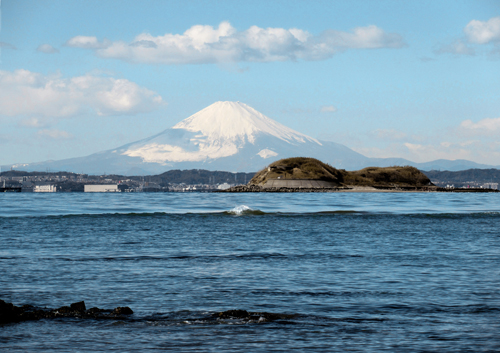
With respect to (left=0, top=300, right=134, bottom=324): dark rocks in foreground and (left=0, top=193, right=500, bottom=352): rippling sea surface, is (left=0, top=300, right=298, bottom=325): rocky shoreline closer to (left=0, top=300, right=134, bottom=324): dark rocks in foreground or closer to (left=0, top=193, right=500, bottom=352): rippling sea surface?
(left=0, top=300, right=134, bottom=324): dark rocks in foreground

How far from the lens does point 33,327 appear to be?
1547 cm

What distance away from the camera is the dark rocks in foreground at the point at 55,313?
16.1 m

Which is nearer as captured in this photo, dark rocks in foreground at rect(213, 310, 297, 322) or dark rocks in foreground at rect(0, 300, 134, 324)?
dark rocks in foreground at rect(0, 300, 134, 324)

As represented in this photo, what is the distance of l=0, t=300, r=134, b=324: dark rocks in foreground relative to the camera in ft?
52.8

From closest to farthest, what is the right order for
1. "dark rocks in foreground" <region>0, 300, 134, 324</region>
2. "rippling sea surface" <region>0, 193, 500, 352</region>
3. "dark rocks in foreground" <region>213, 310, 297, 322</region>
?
"rippling sea surface" <region>0, 193, 500, 352</region>, "dark rocks in foreground" <region>0, 300, 134, 324</region>, "dark rocks in foreground" <region>213, 310, 297, 322</region>

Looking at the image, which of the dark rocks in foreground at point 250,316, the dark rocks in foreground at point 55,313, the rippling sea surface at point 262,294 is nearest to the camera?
the rippling sea surface at point 262,294

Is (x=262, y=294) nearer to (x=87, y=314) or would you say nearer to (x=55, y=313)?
(x=87, y=314)

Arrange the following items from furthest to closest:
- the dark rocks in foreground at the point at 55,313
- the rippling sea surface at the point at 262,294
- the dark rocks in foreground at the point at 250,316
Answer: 1. the dark rocks in foreground at the point at 250,316
2. the dark rocks in foreground at the point at 55,313
3. the rippling sea surface at the point at 262,294

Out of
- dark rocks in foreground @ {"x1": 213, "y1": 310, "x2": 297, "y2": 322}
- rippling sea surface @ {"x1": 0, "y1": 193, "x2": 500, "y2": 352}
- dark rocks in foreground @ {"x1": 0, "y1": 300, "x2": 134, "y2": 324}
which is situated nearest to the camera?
rippling sea surface @ {"x1": 0, "y1": 193, "x2": 500, "y2": 352}

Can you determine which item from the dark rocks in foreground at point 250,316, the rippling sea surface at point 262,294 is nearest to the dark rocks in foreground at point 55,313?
the rippling sea surface at point 262,294

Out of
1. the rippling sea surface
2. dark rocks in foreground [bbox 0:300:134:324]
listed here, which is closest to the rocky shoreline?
dark rocks in foreground [bbox 0:300:134:324]

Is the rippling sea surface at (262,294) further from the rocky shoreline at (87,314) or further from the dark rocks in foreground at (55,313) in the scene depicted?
the dark rocks in foreground at (55,313)

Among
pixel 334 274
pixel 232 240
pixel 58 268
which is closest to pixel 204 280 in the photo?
pixel 334 274

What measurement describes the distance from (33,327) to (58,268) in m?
11.2
